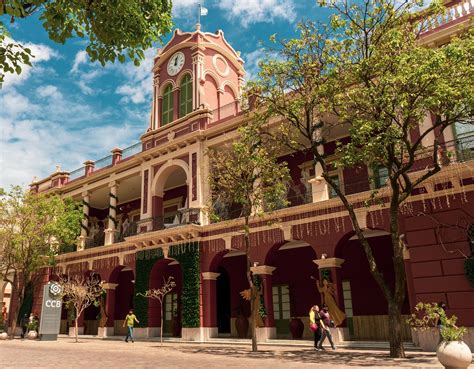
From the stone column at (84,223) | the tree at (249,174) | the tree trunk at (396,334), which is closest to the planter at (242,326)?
the tree at (249,174)

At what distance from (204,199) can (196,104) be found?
5.84 m

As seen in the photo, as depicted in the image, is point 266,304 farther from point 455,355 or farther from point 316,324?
point 455,355

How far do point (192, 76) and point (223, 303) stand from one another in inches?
513

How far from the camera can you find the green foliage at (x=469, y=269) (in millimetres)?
12625

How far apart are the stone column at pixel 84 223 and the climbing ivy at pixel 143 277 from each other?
255 inches

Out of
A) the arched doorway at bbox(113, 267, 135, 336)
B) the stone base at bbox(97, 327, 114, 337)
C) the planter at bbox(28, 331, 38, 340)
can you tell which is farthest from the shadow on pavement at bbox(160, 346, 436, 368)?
the arched doorway at bbox(113, 267, 135, 336)

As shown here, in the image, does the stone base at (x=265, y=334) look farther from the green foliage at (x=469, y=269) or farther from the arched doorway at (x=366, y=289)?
the green foliage at (x=469, y=269)

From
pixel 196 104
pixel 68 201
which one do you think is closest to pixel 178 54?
pixel 196 104

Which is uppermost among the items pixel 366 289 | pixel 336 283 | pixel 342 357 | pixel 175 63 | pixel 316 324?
pixel 175 63

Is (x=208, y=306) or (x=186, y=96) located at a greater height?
(x=186, y=96)

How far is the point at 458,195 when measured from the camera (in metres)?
13.6

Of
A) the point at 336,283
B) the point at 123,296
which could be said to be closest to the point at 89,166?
the point at 123,296

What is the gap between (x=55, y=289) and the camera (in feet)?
75.0

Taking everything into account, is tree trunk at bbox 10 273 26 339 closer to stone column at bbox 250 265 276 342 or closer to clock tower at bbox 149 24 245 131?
Answer: clock tower at bbox 149 24 245 131
